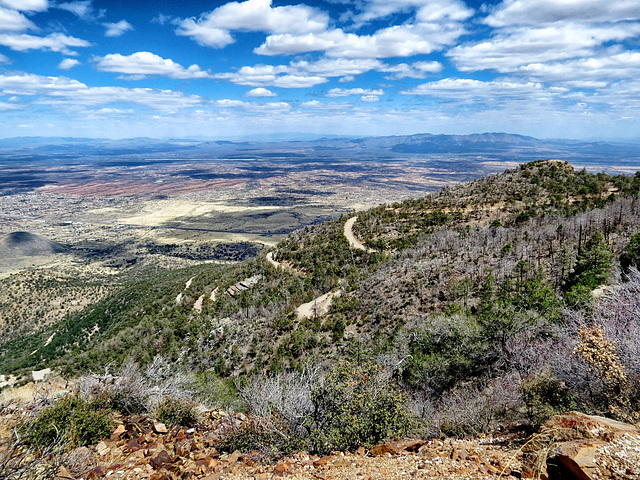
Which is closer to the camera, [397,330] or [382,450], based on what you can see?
[382,450]

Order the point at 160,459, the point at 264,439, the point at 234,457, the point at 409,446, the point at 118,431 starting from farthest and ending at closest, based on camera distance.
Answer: the point at 118,431 → the point at 264,439 → the point at 234,457 → the point at 409,446 → the point at 160,459

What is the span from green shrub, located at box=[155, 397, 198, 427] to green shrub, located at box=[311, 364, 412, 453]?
3.16m

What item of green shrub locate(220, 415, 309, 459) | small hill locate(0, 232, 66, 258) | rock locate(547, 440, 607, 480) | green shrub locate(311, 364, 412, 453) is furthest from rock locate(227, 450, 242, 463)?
small hill locate(0, 232, 66, 258)

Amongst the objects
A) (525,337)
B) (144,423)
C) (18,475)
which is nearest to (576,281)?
(525,337)

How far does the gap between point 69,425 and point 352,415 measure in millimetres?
5847

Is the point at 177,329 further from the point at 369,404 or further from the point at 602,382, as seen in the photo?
the point at 602,382

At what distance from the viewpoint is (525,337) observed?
12.5m

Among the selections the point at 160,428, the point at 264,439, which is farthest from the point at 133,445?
the point at 264,439

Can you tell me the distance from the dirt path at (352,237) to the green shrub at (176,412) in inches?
1071

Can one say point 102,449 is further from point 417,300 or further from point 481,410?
point 417,300

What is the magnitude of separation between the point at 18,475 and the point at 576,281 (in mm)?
20215

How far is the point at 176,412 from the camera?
8.53 meters

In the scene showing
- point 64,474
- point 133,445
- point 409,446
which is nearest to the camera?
point 64,474

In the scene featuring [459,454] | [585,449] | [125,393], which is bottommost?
[125,393]
